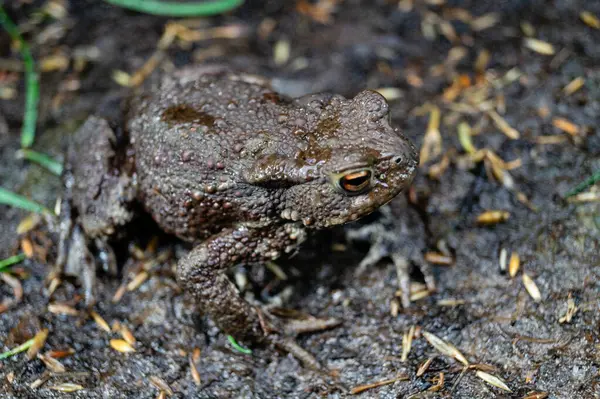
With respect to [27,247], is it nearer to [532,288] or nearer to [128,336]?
[128,336]

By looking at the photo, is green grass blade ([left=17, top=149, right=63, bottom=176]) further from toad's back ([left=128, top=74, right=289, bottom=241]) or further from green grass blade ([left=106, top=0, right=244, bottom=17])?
green grass blade ([left=106, top=0, right=244, bottom=17])

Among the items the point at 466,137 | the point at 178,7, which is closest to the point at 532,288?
the point at 466,137

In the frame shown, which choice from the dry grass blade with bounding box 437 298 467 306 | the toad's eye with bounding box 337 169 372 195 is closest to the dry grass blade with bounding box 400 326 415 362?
the dry grass blade with bounding box 437 298 467 306

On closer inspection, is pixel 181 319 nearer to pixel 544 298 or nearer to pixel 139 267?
pixel 139 267

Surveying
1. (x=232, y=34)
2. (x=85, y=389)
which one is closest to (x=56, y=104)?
(x=232, y=34)

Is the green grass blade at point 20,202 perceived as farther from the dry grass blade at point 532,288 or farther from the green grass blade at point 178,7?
the dry grass blade at point 532,288

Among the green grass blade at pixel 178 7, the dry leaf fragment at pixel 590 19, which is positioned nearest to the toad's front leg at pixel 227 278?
the green grass blade at pixel 178 7

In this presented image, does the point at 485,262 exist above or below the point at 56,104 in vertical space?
below
